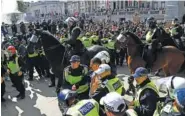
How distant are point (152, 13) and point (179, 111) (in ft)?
100

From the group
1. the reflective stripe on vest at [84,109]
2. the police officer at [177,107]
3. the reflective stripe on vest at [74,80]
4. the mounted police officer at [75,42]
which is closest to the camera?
the police officer at [177,107]

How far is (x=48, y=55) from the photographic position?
30.0ft

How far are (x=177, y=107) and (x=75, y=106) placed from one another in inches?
44.2

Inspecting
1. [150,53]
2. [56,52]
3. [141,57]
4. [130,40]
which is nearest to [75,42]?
[56,52]

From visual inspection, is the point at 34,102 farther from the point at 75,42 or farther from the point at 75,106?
the point at 75,106

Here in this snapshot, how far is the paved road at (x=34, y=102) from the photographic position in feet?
26.5

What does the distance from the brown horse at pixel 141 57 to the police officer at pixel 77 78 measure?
10.8ft

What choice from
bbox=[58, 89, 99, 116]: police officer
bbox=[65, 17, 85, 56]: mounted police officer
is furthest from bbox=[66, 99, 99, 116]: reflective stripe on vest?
bbox=[65, 17, 85, 56]: mounted police officer

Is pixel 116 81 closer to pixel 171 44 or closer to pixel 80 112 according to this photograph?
pixel 80 112

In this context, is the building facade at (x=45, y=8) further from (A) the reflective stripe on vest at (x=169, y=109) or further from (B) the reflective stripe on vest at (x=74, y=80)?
(A) the reflective stripe on vest at (x=169, y=109)

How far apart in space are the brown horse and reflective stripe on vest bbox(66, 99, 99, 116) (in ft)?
18.0

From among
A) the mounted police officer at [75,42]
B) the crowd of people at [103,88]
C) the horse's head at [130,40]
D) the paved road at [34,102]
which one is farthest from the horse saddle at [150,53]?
the mounted police officer at [75,42]

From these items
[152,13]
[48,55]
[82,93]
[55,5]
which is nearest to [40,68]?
[48,55]

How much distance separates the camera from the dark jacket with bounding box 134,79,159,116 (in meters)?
4.26
